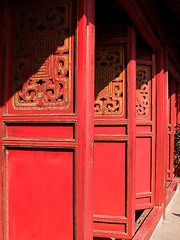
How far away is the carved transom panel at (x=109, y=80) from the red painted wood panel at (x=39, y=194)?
5.59 feet

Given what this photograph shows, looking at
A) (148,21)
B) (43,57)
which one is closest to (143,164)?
(148,21)

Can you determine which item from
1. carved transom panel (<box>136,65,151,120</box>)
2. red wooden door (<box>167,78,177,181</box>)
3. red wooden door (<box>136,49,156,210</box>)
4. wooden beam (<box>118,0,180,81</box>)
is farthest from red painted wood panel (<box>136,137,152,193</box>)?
red wooden door (<box>167,78,177,181</box>)

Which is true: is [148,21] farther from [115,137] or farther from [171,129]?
[171,129]

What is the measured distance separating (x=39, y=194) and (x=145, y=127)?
2848mm

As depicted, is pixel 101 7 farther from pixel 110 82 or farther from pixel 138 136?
→ pixel 138 136

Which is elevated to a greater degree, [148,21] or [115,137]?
[148,21]

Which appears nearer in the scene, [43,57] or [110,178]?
[43,57]

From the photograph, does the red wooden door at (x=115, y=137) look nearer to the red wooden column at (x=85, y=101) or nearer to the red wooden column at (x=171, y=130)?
the red wooden column at (x=85, y=101)

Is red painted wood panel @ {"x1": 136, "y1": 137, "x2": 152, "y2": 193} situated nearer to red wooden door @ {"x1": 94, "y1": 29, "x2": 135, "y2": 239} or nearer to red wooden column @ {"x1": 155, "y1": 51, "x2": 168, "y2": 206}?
red wooden column @ {"x1": 155, "y1": 51, "x2": 168, "y2": 206}

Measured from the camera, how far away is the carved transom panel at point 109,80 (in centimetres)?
357

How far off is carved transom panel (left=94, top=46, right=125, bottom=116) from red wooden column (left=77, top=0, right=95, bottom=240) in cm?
161

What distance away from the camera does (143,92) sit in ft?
15.2

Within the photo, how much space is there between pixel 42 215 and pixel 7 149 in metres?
0.48

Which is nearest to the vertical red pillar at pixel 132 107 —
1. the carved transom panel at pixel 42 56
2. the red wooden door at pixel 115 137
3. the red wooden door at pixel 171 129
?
the red wooden door at pixel 115 137
